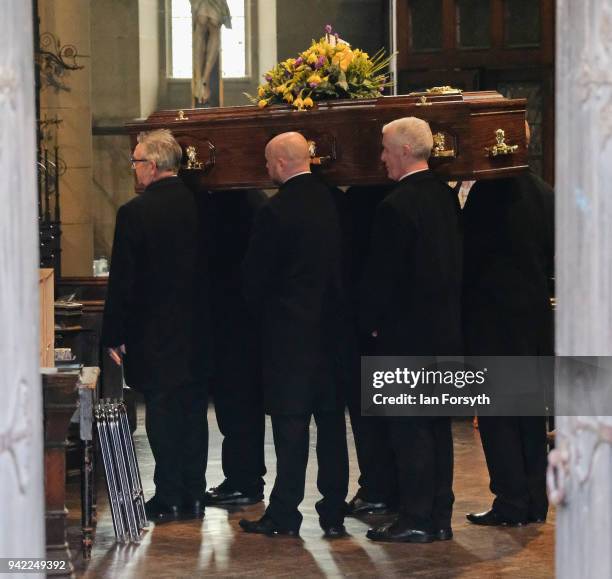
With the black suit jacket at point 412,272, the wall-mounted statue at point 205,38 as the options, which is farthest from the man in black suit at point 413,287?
the wall-mounted statue at point 205,38

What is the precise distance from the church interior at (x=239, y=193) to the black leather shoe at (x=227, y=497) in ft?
0.23

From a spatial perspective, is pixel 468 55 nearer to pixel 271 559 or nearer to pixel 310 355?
pixel 310 355

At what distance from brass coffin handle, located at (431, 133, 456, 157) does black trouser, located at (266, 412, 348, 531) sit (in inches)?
46.8

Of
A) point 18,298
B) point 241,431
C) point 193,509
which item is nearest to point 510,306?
point 241,431

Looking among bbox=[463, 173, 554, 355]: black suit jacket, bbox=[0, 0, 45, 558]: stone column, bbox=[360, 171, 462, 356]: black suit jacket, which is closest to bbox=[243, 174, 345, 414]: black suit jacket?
bbox=[360, 171, 462, 356]: black suit jacket

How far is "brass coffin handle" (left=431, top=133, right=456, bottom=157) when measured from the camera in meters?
5.96

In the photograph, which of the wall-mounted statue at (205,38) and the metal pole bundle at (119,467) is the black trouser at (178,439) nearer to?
the metal pole bundle at (119,467)

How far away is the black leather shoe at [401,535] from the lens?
18.8 feet

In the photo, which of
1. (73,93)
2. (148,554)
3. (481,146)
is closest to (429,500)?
(148,554)

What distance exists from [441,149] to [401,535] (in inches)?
64.9

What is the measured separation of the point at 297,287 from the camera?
5.78 metres

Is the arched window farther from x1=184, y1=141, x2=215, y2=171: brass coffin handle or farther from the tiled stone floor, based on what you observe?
the tiled stone floor

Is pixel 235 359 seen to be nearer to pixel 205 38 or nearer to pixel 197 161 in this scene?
pixel 197 161

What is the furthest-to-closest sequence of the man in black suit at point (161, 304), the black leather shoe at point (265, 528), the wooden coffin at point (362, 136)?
the man in black suit at point (161, 304) → the wooden coffin at point (362, 136) → the black leather shoe at point (265, 528)
